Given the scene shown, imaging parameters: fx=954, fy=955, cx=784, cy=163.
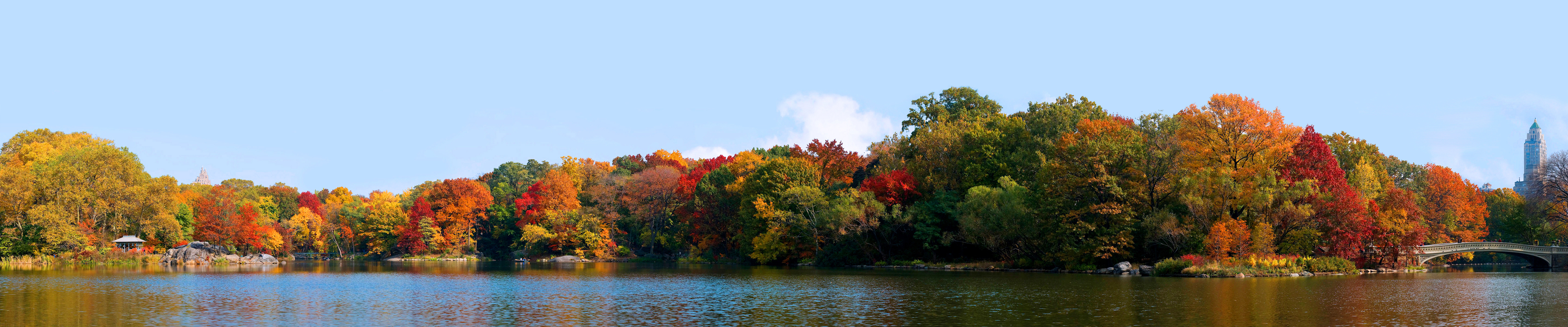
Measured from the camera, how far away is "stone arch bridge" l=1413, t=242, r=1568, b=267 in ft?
219

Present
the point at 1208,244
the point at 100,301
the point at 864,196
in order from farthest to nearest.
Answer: the point at 864,196 → the point at 1208,244 → the point at 100,301

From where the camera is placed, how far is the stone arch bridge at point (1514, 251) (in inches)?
2633

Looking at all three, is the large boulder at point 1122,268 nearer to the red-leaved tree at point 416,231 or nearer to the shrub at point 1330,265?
the shrub at point 1330,265

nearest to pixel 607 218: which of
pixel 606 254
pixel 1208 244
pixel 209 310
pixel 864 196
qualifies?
pixel 606 254

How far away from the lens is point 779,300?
104 feet

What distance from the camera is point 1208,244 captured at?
4906cm

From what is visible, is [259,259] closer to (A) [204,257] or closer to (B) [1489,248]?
(A) [204,257]

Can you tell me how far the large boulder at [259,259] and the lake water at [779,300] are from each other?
29595 millimetres

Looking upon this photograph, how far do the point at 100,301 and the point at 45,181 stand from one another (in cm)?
5373

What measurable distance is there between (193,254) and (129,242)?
4.91 metres

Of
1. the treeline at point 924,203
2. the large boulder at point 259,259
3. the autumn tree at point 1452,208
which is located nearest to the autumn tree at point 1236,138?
the treeline at point 924,203

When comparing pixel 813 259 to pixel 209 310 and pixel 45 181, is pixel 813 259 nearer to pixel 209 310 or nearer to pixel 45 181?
pixel 209 310

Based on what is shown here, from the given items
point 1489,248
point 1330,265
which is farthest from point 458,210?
point 1489,248

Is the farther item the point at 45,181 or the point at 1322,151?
the point at 45,181
